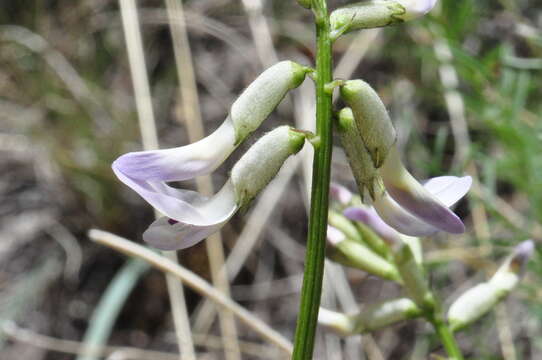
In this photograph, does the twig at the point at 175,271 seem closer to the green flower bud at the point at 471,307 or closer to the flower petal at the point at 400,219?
the green flower bud at the point at 471,307

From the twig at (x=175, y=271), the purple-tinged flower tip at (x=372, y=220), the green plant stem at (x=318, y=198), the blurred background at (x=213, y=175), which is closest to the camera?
the green plant stem at (x=318, y=198)

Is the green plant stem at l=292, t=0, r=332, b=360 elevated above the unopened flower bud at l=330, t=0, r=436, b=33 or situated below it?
below

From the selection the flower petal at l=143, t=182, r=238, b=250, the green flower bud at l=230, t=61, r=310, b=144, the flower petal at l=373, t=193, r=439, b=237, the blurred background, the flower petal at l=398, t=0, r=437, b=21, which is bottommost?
the blurred background

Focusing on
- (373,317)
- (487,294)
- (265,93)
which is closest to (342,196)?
(373,317)

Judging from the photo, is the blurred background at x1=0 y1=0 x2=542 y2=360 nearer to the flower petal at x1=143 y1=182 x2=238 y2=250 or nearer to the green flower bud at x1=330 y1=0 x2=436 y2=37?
the green flower bud at x1=330 y1=0 x2=436 y2=37

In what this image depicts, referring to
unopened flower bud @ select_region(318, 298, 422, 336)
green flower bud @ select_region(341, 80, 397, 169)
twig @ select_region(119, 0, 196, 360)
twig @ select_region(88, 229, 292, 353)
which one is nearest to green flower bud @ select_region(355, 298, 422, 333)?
unopened flower bud @ select_region(318, 298, 422, 336)

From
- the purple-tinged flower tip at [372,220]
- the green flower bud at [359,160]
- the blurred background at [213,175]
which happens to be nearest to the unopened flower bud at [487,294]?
the purple-tinged flower tip at [372,220]

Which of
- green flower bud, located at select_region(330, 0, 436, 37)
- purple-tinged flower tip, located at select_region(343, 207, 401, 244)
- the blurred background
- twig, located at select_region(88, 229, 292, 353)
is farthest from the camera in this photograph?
the blurred background
